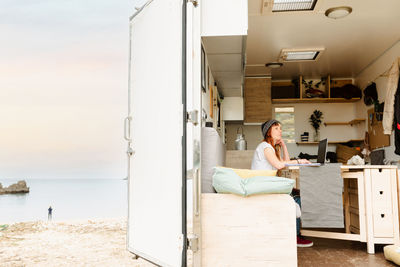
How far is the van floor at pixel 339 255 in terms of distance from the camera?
283 cm

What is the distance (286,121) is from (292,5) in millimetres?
3909

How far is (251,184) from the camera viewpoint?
7.95ft

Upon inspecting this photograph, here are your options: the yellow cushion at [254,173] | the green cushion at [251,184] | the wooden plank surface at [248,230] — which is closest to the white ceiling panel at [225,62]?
the yellow cushion at [254,173]

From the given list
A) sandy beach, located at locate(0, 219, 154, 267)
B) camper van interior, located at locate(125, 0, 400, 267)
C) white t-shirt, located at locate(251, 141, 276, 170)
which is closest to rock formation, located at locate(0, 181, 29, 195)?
sandy beach, located at locate(0, 219, 154, 267)

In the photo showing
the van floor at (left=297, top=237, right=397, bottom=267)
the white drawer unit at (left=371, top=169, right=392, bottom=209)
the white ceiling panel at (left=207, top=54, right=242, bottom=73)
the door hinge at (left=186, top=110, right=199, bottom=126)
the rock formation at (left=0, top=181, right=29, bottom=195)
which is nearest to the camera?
the door hinge at (left=186, top=110, right=199, bottom=126)

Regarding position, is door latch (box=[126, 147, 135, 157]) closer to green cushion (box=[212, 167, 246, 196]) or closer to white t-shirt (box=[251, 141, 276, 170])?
green cushion (box=[212, 167, 246, 196])

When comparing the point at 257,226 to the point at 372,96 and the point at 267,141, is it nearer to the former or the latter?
Result: the point at 267,141

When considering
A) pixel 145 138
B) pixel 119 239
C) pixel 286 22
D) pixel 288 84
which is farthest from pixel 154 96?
pixel 288 84

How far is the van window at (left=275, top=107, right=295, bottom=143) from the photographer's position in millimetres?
7930

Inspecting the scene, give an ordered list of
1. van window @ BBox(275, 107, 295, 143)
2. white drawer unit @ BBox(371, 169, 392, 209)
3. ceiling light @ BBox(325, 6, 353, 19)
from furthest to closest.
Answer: van window @ BBox(275, 107, 295, 143)
ceiling light @ BBox(325, 6, 353, 19)
white drawer unit @ BBox(371, 169, 392, 209)

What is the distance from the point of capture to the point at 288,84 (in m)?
8.05

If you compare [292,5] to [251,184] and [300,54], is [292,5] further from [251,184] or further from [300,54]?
[251,184]

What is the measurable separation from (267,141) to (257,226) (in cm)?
148

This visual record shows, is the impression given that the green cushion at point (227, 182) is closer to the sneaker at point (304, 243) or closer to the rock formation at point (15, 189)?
the sneaker at point (304, 243)
